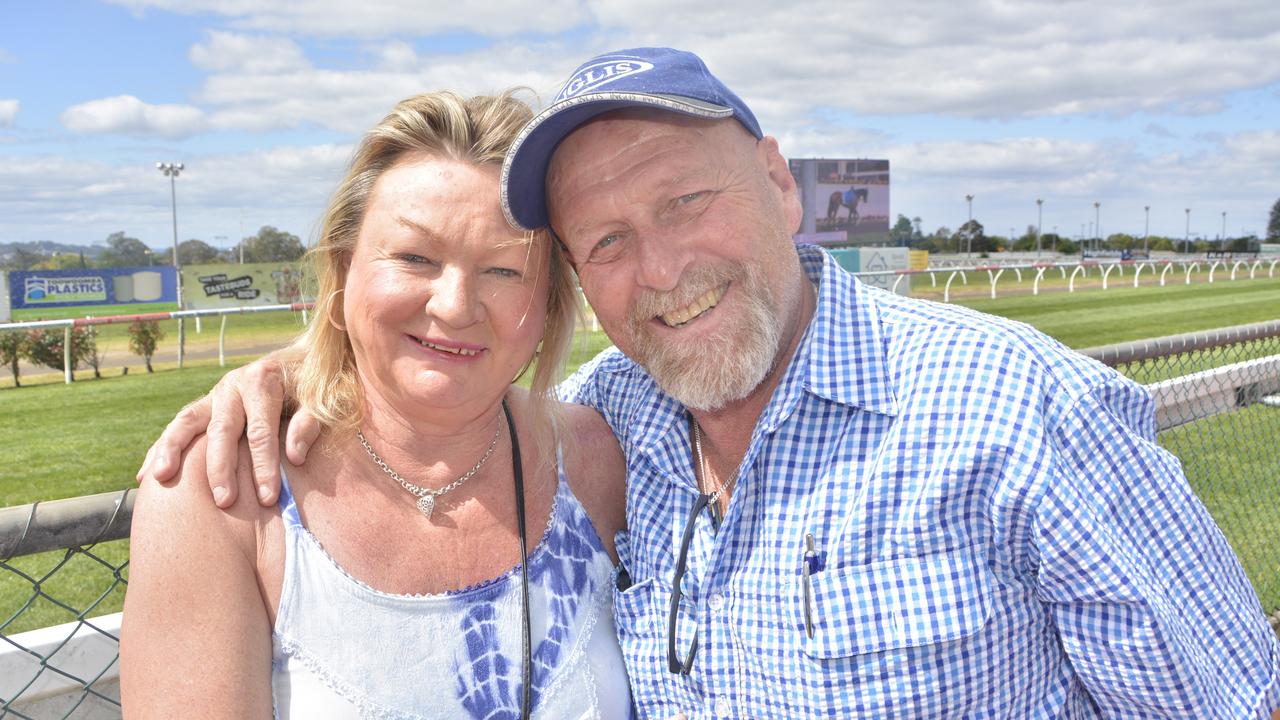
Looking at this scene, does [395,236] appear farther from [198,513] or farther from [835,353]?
[835,353]

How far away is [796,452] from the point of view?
6.69 feet

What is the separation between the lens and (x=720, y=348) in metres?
2.18

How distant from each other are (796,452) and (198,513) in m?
1.19

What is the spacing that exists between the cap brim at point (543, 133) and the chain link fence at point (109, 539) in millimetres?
991

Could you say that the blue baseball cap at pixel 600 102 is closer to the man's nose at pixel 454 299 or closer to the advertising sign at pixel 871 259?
the man's nose at pixel 454 299

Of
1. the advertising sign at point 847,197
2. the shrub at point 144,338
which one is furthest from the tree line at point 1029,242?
the shrub at point 144,338

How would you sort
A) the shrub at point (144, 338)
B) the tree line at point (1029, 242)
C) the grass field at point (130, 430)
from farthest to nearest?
the tree line at point (1029, 242) → the shrub at point (144, 338) → the grass field at point (130, 430)

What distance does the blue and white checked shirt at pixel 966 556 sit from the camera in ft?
5.97

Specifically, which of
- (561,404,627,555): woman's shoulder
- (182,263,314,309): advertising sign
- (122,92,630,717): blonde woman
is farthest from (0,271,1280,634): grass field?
(182,263,314,309): advertising sign

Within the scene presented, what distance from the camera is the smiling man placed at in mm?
1832

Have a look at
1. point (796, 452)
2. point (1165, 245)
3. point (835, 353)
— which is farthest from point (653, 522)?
point (1165, 245)

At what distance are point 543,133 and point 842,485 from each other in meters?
1.00

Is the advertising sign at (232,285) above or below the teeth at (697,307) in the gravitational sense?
below

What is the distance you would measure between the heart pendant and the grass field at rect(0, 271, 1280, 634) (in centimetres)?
61
